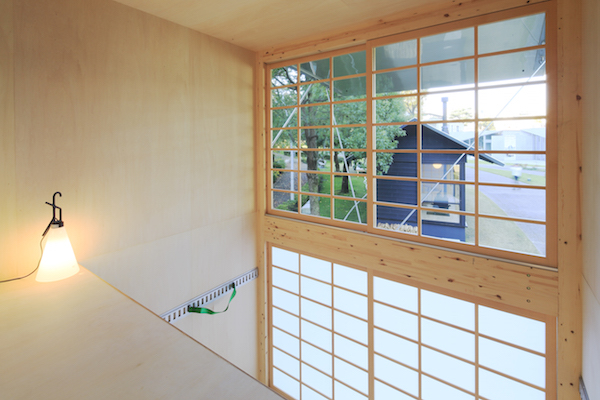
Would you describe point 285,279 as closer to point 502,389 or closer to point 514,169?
point 502,389

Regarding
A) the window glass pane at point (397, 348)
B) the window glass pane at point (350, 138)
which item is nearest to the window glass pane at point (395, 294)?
the window glass pane at point (397, 348)

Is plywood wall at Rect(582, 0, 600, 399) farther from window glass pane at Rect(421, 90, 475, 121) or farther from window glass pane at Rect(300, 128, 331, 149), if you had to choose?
window glass pane at Rect(300, 128, 331, 149)

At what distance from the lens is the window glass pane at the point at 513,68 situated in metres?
1.67

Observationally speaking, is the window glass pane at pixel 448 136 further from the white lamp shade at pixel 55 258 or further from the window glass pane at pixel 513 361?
the white lamp shade at pixel 55 258

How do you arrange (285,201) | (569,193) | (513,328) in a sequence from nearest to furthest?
(569,193), (513,328), (285,201)

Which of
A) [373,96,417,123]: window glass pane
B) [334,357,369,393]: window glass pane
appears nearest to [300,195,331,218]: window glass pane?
[373,96,417,123]: window glass pane

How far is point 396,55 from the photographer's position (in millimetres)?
2127

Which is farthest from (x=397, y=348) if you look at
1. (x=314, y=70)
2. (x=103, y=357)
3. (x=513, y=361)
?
(x=314, y=70)

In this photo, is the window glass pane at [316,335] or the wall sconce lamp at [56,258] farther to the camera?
the window glass pane at [316,335]

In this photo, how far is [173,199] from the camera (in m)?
2.19

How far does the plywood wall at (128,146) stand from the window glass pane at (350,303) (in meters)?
0.86

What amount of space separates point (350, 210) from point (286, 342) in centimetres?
144

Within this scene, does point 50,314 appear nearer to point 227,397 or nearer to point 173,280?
point 227,397

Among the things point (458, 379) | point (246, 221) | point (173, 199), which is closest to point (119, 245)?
point (173, 199)
